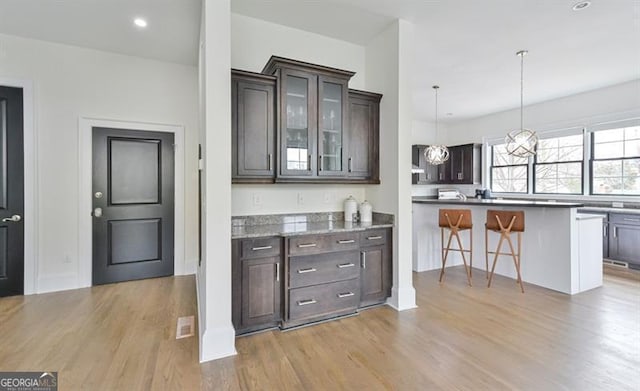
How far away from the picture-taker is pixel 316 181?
9.62 ft

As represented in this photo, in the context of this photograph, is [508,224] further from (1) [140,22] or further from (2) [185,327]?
(1) [140,22]

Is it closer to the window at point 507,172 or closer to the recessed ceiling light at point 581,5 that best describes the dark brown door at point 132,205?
the recessed ceiling light at point 581,5

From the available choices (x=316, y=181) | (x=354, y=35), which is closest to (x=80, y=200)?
(x=316, y=181)

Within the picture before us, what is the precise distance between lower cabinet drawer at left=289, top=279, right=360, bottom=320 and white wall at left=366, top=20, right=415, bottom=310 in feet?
1.74

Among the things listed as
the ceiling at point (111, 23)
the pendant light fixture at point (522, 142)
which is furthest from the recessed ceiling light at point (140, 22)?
the pendant light fixture at point (522, 142)

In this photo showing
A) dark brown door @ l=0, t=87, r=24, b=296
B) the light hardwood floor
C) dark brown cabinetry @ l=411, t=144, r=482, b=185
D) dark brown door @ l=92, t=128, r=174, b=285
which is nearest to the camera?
the light hardwood floor

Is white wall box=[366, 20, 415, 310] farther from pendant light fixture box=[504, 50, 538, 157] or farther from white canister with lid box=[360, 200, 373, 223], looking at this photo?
pendant light fixture box=[504, 50, 538, 157]

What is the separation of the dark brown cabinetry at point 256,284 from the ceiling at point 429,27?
2.26 m

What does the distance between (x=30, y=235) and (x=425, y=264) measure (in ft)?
16.8

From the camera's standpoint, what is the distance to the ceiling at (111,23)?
275 cm

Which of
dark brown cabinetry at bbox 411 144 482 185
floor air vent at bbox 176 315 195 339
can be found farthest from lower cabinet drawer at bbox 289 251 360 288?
dark brown cabinetry at bbox 411 144 482 185

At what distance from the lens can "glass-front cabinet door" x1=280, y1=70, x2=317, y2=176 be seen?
275cm

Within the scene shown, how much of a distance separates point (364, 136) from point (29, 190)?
392cm

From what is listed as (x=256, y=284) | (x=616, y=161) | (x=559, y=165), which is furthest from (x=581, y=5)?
(x=559, y=165)
